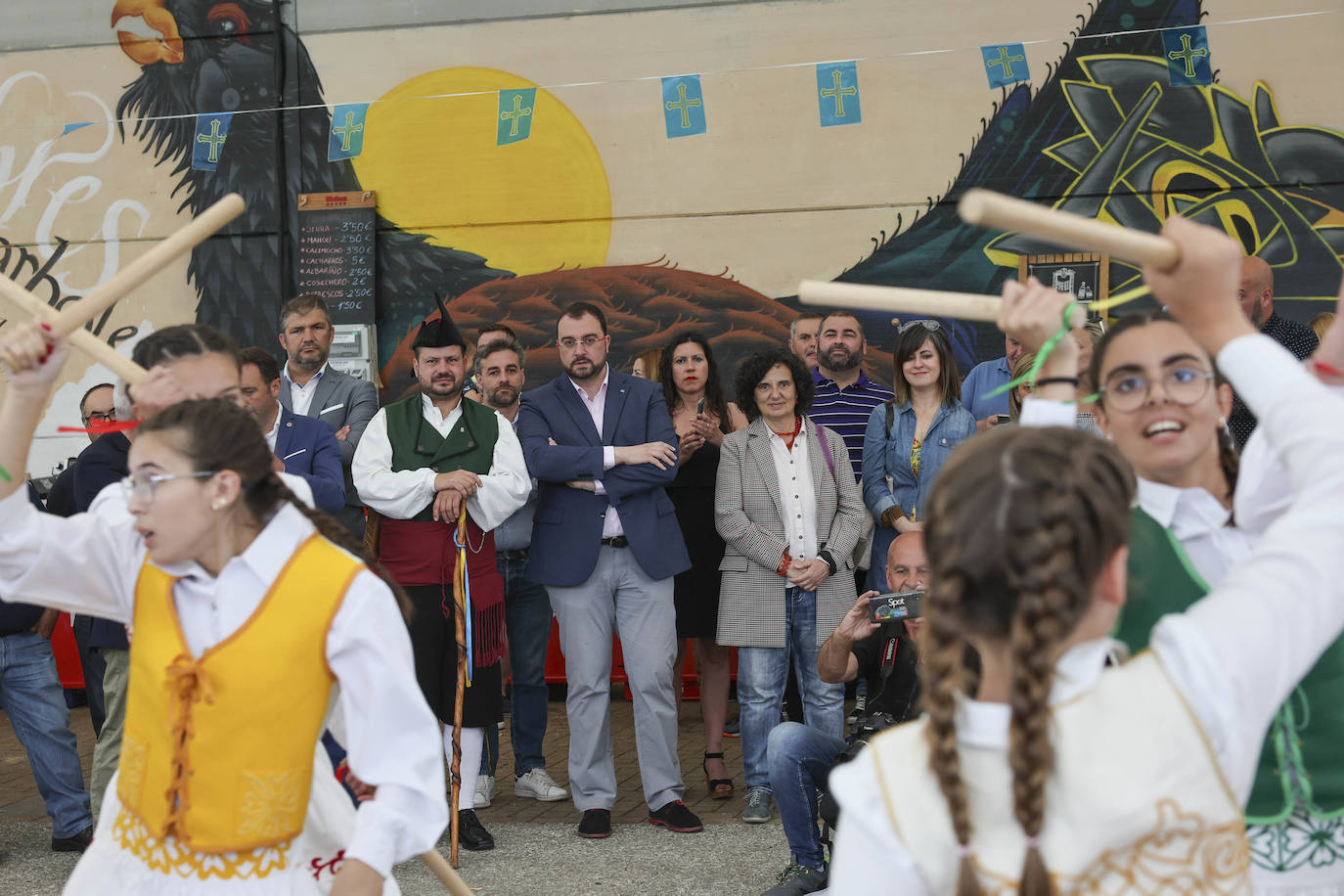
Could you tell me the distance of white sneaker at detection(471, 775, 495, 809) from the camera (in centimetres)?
535

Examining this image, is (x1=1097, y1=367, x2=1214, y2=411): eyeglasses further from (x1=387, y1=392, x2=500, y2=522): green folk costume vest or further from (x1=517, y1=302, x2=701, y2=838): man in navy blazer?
(x1=387, y1=392, x2=500, y2=522): green folk costume vest

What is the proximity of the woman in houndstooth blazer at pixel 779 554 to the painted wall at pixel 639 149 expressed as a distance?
10.5 ft

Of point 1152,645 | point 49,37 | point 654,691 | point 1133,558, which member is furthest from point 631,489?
point 49,37

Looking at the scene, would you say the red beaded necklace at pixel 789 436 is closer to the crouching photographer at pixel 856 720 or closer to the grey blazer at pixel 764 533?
the grey blazer at pixel 764 533

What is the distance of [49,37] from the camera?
934 centimetres

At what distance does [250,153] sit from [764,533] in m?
5.75

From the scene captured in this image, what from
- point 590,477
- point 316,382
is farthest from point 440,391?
point 316,382

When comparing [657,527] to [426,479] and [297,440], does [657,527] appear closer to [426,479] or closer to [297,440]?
[426,479]

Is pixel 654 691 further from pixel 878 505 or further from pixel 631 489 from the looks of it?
pixel 878 505

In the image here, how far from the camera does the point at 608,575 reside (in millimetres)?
5195

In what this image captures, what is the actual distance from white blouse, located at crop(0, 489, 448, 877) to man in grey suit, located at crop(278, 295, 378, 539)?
356cm

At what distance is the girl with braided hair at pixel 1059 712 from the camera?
4.59ft

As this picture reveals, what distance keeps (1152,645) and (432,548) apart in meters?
3.82

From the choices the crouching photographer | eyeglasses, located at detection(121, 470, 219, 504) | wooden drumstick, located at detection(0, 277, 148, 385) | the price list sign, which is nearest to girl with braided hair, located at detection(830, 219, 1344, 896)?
eyeglasses, located at detection(121, 470, 219, 504)
